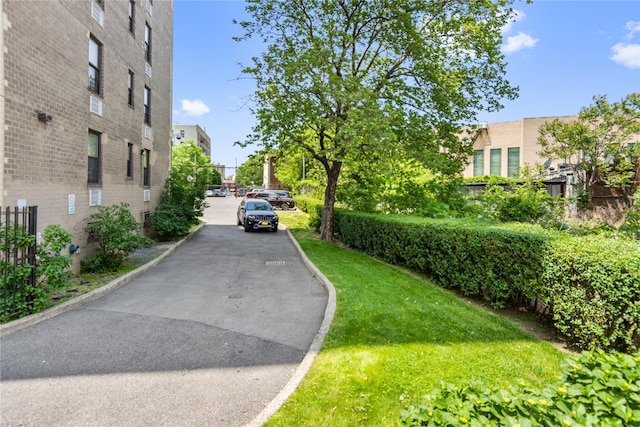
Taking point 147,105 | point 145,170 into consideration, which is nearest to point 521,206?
point 145,170

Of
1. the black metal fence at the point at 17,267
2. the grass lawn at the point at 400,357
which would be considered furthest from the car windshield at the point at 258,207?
the black metal fence at the point at 17,267

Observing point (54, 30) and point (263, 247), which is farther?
point (263, 247)

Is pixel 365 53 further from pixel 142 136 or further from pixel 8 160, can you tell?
pixel 8 160

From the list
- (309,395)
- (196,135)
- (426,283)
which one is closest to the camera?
(309,395)

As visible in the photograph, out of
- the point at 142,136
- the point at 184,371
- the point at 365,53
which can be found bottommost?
the point at 184,371

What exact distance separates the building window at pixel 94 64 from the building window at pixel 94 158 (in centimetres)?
128

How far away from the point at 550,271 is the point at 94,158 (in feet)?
37.0

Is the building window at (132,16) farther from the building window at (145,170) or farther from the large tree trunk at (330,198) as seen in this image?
the large tree trunk at (330,198)

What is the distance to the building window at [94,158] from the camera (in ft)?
33.3

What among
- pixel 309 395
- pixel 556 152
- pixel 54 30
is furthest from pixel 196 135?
pixel 309 395

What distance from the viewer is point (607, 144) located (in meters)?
23.8

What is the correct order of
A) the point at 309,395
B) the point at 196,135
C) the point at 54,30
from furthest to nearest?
the point at 196,135
the point at 54,30
the point at 309,395

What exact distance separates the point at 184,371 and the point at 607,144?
28644mm

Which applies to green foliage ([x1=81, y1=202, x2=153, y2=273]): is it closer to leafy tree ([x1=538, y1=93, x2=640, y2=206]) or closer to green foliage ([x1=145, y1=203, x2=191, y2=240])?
green foliage ([x1=145, y1=203, x2=191, y2=240])
